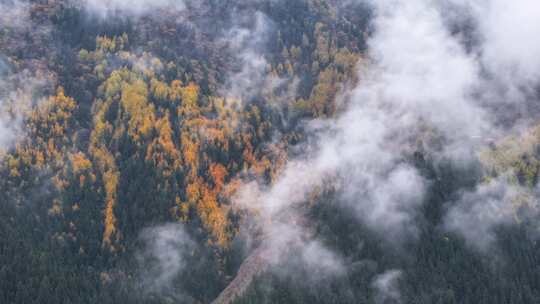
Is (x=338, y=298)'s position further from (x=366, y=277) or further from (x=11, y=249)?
(x=11, y=249)

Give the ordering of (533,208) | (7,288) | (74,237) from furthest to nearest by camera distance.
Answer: (533,208)
(74,237)
(7,288)

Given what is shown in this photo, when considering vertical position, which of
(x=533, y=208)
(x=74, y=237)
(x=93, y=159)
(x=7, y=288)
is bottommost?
(x=7, y=288)

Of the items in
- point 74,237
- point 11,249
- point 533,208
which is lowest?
point 11,249

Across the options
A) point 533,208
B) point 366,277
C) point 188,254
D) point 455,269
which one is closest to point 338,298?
point 366,277

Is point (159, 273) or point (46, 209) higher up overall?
point (46, 209)

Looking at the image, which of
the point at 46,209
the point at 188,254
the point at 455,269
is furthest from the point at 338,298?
the point at 46,209

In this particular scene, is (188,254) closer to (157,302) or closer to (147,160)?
(157,302)

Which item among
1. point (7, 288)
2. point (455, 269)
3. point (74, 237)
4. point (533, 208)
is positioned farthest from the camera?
point (533, 208)

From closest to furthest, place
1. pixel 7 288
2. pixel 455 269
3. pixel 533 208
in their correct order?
pixel 7 288 < pixel 455 269 < pixel 533 208

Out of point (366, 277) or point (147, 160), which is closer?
point (366, 277)
